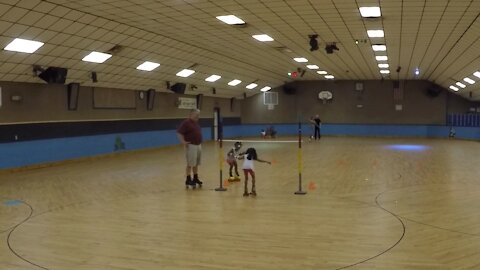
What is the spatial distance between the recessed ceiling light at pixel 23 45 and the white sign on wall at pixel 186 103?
10188 millimetres

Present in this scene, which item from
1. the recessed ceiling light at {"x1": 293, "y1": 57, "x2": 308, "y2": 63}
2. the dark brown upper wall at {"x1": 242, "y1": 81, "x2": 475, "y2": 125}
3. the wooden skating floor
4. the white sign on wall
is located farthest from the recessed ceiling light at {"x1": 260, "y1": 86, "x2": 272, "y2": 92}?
the wooden skating floor

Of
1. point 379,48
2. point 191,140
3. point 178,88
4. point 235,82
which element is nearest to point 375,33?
point 379,48

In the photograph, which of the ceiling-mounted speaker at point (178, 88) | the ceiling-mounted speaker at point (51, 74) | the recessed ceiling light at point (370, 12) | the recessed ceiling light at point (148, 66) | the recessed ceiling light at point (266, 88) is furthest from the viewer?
the recessed ceiling light at point (266, 88)

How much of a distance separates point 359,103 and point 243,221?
75.2ft

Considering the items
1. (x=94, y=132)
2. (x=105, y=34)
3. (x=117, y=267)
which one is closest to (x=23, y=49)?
(x=105, y=34)

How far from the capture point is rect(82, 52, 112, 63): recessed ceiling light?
1231cm

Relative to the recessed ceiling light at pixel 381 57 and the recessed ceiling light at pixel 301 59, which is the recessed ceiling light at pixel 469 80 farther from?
the recessed ceiling light at pixel 301 59

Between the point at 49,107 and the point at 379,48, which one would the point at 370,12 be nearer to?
the point at 379,48

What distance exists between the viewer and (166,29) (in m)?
11.0

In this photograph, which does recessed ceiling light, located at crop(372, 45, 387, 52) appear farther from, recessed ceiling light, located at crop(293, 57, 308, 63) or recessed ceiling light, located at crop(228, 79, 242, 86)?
recessed ceiling light, located at crop(228, 79, 242, 86)

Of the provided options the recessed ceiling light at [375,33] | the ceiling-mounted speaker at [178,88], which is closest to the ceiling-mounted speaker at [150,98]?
the ceiling-mounted speaker at [178,88]

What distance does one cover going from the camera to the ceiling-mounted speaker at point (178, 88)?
747 inches

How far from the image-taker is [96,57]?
496 inches

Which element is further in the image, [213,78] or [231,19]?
[213,78]
